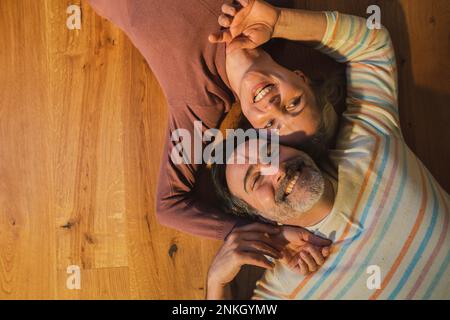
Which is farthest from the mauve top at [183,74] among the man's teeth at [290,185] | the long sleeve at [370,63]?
the long sleeve at [370,63]

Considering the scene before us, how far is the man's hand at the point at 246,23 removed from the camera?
115cm

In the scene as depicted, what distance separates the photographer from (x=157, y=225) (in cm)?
140

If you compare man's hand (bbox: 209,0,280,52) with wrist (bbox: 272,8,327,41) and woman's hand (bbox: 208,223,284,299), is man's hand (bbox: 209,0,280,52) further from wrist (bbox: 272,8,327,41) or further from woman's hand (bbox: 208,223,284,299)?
woman's hand (bbox: 208,223,284,299)

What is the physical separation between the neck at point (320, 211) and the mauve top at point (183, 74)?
199 millimetres

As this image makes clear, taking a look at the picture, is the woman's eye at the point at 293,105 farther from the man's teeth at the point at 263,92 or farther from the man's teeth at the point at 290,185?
the man's teeth at the point at 290,185

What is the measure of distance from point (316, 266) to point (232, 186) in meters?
0.32

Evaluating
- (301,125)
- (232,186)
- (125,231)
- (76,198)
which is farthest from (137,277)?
(301,125)

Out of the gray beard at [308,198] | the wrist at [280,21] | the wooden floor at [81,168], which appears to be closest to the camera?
the gray beard at [308,198]

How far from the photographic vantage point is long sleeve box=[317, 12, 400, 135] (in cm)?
119

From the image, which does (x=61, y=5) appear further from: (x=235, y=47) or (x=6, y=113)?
(x=235, y=47)

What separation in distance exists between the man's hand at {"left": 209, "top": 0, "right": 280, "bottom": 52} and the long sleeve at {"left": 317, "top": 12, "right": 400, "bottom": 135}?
17 centimetres

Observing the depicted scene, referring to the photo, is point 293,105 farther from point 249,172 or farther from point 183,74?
point 183,74

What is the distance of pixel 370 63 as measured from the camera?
3.94 feet

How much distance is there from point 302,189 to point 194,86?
422mm
